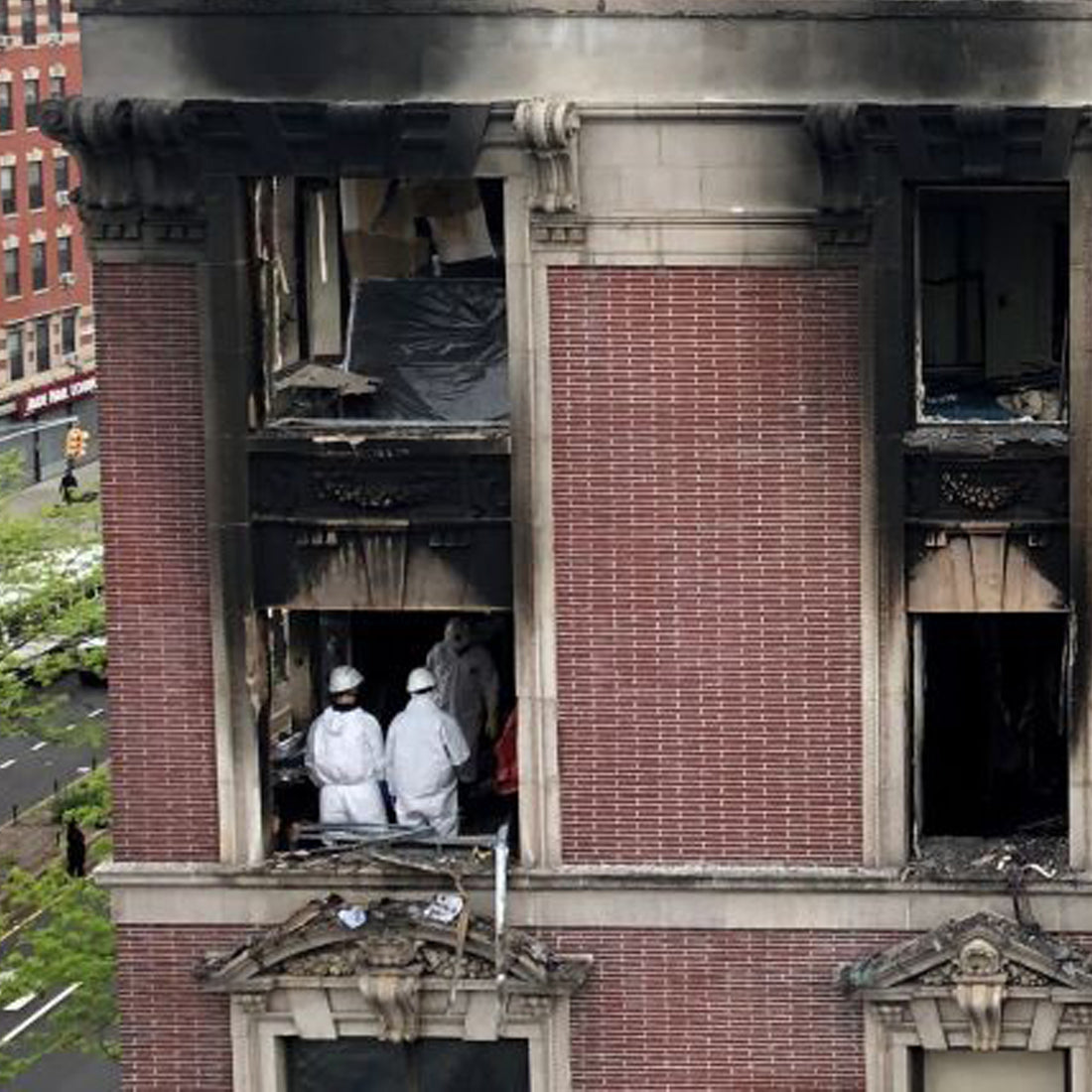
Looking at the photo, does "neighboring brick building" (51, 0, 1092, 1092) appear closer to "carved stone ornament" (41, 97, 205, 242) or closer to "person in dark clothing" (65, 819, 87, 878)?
"carved stone ornament" (41, 97, 205, 242)

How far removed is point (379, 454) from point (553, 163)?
2820mm

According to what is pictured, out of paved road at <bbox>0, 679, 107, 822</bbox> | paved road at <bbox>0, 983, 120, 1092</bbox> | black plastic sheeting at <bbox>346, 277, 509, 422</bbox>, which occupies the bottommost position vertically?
paved road at <bbox>0, 983, 120, 1092</bbox>

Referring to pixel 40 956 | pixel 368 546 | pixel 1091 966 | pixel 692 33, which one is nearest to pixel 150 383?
pixel 368 546

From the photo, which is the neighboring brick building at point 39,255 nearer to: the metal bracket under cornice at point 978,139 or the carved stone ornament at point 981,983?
the carved stone ornament at point 981,983

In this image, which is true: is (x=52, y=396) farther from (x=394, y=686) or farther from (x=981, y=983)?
(x=981, y=983)

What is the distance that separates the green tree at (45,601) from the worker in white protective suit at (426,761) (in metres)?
20.6

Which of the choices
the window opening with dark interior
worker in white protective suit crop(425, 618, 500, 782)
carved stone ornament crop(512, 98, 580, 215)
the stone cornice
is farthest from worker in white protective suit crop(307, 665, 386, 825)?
the stone cornice

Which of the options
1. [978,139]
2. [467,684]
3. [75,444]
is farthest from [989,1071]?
[75,444]

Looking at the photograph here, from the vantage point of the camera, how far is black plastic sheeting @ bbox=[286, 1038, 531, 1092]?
84.3 feet

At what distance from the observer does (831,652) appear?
24.9 metres

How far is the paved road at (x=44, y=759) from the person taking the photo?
6512 cm

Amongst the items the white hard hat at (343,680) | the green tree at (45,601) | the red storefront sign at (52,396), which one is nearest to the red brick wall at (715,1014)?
the white hard hat at (343,680)

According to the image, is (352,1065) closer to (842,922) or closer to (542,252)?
(842,922)

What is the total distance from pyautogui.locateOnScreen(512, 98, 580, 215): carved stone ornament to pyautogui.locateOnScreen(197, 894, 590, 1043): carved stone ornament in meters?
5.93
